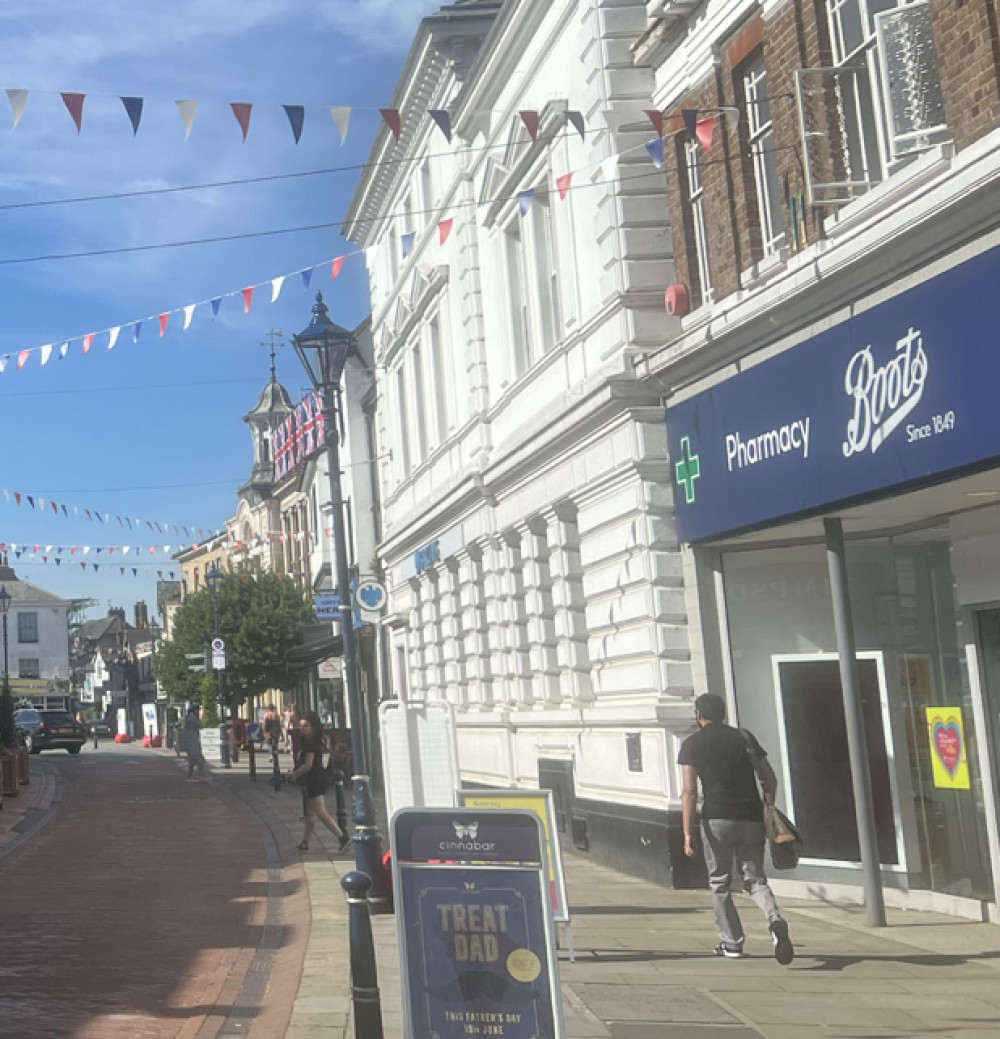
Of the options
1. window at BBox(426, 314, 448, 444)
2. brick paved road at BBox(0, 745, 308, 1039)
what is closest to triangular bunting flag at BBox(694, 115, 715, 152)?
brick paved road at BBox(0, 745, 308, 1039)

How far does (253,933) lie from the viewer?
12.3 meters

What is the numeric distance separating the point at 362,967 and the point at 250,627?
48.0m

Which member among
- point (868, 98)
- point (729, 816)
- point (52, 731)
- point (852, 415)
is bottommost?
point (729, 816)

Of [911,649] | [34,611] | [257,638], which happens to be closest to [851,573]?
[911,649]

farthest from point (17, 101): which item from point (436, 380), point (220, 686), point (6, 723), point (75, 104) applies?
point (220, 686)

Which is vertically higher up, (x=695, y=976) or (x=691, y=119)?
(x=691, y=119)

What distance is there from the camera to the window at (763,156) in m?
12.8

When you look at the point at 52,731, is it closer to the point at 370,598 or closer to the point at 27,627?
the point at 370,598

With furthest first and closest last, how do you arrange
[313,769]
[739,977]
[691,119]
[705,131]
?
[313,769] → [691,119] → [705,131] → [739,977]

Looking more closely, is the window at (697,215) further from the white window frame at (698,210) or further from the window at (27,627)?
the window at (27,627)

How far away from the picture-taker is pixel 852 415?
10.9 meters

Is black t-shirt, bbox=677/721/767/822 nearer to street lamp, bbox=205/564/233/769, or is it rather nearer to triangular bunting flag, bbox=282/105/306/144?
triangular bunting flag, bbox=282/105/306/144

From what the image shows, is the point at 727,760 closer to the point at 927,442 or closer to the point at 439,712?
the point at 927,442

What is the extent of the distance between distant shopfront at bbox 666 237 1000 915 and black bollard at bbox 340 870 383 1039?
4.76 m
